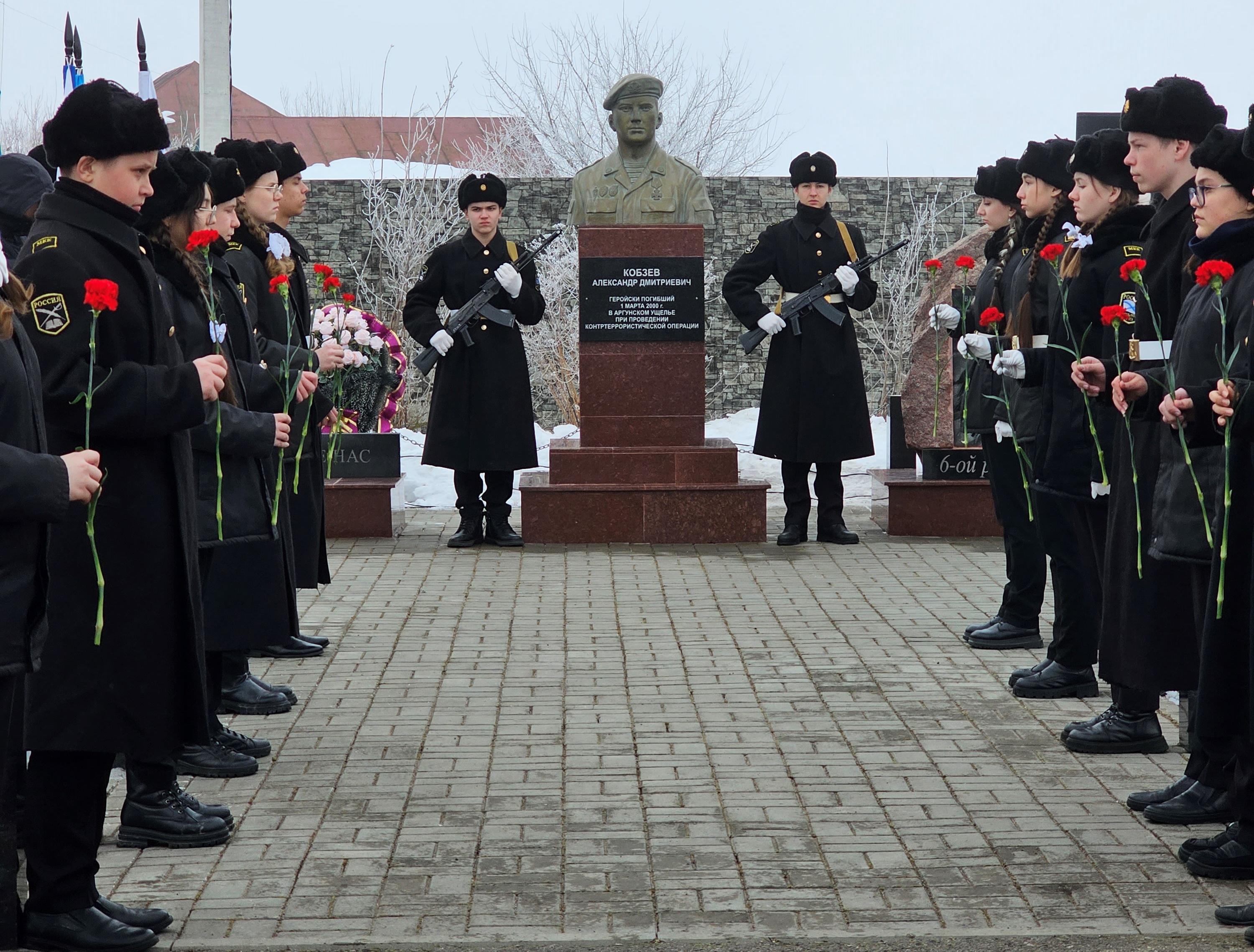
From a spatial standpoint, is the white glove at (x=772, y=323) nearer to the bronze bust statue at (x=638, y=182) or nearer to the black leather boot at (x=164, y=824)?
the bronze bust statue at (x=638, y=182)

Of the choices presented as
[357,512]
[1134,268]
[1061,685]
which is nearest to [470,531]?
[357,512]

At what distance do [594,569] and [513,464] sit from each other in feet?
4.14

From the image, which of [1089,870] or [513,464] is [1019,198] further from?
[513,464]

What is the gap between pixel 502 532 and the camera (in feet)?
33.4

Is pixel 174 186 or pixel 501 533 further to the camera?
pixel 501 533

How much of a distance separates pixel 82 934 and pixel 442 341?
22.1ft

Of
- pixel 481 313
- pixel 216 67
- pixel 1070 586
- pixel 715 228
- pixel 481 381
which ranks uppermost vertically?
pixel 216 67

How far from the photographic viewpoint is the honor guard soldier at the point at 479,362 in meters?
10.0

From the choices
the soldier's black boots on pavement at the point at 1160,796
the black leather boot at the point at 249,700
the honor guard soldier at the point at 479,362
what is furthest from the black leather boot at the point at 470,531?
the soldier's black boots on pavement at the point at 1160,796

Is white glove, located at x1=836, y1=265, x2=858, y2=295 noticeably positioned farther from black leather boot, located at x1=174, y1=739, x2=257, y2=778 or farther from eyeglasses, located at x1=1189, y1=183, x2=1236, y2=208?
black leather boot, located at x1=174, y1=739, x2=257, y2=778

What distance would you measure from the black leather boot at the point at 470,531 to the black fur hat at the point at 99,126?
6562 mm

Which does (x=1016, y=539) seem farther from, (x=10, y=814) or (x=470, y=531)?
(x=10, y=814)

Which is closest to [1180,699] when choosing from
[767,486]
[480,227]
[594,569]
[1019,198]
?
[1019,198]

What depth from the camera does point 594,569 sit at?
916cm
